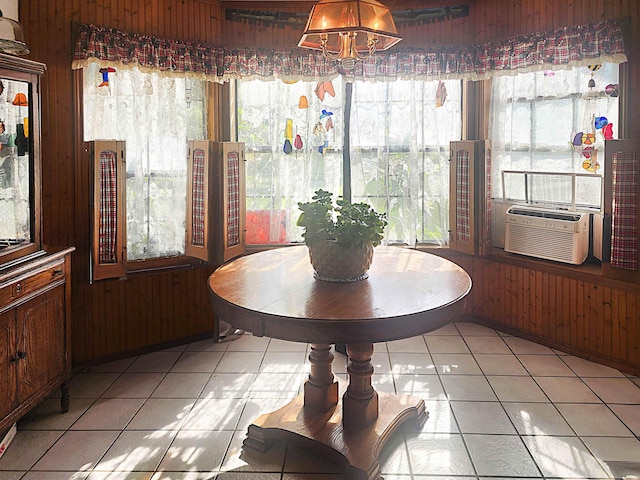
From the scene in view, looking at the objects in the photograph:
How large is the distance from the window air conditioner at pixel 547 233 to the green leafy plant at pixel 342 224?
1.81 meters

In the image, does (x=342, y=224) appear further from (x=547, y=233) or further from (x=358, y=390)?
(x=547, y=233)

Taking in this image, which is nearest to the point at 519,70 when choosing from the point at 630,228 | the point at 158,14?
the point at 630,228

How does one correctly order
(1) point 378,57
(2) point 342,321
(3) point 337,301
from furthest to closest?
(1) point 378,57, (3) point 337,301, (2) point 342,321

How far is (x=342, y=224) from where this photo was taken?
8.46ft

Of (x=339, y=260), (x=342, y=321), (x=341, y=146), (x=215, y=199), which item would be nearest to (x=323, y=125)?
(x=341, y=146)

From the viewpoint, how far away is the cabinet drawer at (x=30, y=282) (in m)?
2.47

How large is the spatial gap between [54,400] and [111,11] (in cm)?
243

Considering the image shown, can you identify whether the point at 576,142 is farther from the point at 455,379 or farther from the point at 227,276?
the point at 227,276

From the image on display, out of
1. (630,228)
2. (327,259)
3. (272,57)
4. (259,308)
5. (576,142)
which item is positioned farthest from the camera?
(272,57)

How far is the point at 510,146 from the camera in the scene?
4316 mm

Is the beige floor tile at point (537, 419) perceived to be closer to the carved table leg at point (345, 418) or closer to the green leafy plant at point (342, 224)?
the carved table leg at point (345, 418)

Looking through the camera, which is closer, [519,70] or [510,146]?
[519,70]

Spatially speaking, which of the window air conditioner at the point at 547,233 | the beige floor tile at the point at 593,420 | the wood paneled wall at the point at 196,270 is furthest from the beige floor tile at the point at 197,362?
the window air conditioner at the point at 547,233

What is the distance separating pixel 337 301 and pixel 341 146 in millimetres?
2415
